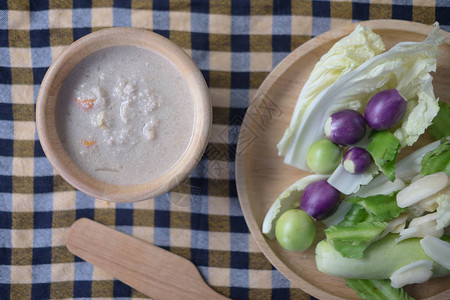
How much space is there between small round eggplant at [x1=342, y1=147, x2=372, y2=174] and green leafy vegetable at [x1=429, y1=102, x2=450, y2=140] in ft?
0.71

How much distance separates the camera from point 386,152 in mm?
1198

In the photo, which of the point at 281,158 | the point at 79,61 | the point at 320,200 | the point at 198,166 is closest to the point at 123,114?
the point at 79,61

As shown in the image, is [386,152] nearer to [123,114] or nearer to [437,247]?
[437,247]

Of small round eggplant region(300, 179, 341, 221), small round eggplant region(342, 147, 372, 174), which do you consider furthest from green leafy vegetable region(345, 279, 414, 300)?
small round eggplant region(342, 147, 372, 174)

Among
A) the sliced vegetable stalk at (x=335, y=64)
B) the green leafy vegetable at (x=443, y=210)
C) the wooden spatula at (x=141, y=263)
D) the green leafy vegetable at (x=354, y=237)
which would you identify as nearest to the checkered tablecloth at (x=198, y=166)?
the wooden spatula at (x=141, y=263)

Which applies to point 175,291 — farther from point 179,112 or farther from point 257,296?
point 179,112

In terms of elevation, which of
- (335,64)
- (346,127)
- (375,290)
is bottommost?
(375,290)

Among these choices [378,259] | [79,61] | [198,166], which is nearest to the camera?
[79,61]

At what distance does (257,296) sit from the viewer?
143cm

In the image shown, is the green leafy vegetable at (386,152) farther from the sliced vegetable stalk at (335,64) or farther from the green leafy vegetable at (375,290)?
the green leafy vegetable at (375,290)

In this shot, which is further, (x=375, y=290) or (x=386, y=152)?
(x=375, y=290)

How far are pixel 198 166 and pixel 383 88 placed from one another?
23.5 inches

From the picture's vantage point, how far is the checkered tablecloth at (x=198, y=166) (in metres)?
1.40

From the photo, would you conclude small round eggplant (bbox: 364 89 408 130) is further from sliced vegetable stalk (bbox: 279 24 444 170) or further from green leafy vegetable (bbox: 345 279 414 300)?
green leafy vegetable (bbox: 345 279 414 300)
